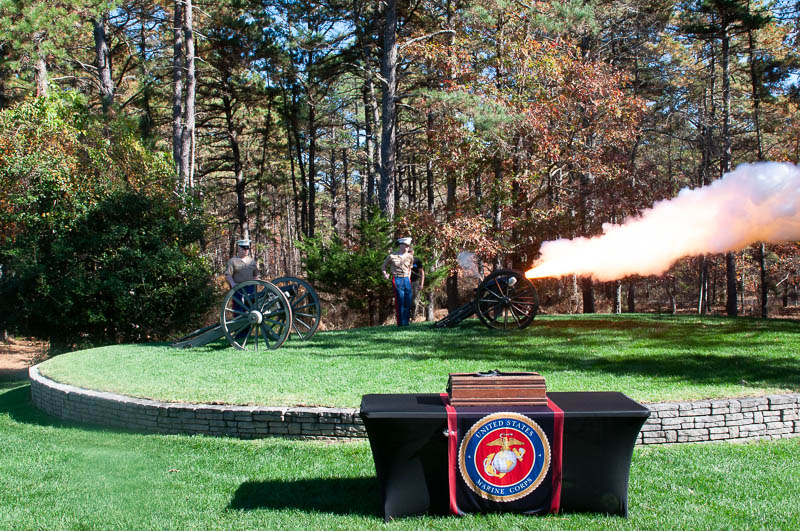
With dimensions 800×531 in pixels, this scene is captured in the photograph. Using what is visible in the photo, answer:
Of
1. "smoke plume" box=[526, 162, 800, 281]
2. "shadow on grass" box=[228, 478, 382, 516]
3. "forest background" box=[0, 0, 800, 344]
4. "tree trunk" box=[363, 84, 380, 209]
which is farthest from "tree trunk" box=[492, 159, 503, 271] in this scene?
"tree trunk" box=[363, 84, 380, 209]

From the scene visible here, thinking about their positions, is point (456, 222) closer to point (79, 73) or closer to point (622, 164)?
point (622, 164)

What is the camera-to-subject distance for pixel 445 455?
160 inches

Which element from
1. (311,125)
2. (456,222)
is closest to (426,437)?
(456,222)

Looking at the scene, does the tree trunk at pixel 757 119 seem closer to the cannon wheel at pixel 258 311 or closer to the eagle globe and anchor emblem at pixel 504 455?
the cannon wheel at pixel 258 311

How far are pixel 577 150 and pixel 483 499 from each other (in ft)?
47.3

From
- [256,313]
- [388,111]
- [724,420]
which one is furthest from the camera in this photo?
[388,111]

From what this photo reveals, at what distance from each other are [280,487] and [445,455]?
1559 mm

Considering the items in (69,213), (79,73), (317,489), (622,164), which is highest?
(79,73)

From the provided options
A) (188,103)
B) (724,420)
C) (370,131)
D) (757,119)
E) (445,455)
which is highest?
(370,131)

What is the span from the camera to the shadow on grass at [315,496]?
14.6ft

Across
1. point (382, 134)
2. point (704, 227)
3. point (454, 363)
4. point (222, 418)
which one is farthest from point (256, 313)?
point (382, 134)

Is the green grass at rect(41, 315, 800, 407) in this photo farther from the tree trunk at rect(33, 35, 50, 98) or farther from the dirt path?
the tree trunk at rect(33, 35, 50, 98)

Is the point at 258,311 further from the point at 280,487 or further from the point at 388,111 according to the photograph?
the point at 388,111

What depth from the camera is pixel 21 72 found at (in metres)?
20.4
